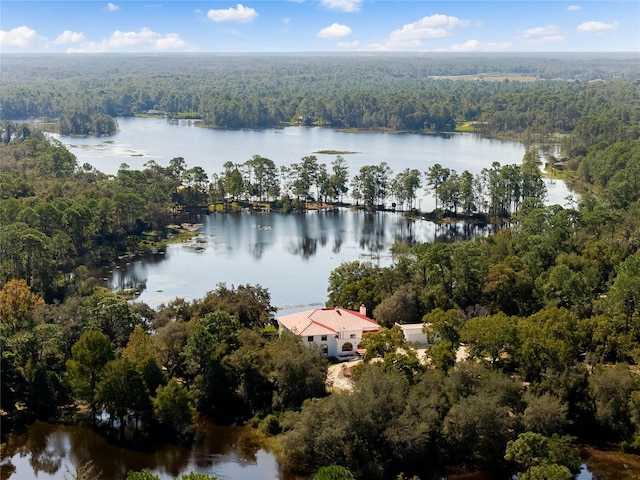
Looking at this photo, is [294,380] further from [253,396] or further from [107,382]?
[107,382]

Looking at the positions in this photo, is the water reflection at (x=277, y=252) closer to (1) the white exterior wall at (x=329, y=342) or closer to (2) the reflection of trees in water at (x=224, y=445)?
(1) the white exterior wall at (x=329, y=342)

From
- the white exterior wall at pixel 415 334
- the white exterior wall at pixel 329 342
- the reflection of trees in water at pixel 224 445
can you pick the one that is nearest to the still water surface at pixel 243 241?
the reflection of trees in water at pixel 224 445

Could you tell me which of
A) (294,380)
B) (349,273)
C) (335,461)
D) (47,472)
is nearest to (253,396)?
(294,380)

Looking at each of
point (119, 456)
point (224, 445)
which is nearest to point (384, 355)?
point (224, 445)

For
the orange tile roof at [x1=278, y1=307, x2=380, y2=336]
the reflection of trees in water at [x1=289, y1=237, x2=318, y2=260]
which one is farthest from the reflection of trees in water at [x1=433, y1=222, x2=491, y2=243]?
the orange tile roof at [x1=278, y1=307, x2=380, y2=336]

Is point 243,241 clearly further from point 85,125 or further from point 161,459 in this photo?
point 85,125

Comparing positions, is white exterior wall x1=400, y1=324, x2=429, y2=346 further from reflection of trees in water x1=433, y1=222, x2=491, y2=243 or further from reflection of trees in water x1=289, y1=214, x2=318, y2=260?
reflection of trees in water x1=433, y1=222, x2=491, y2=243
